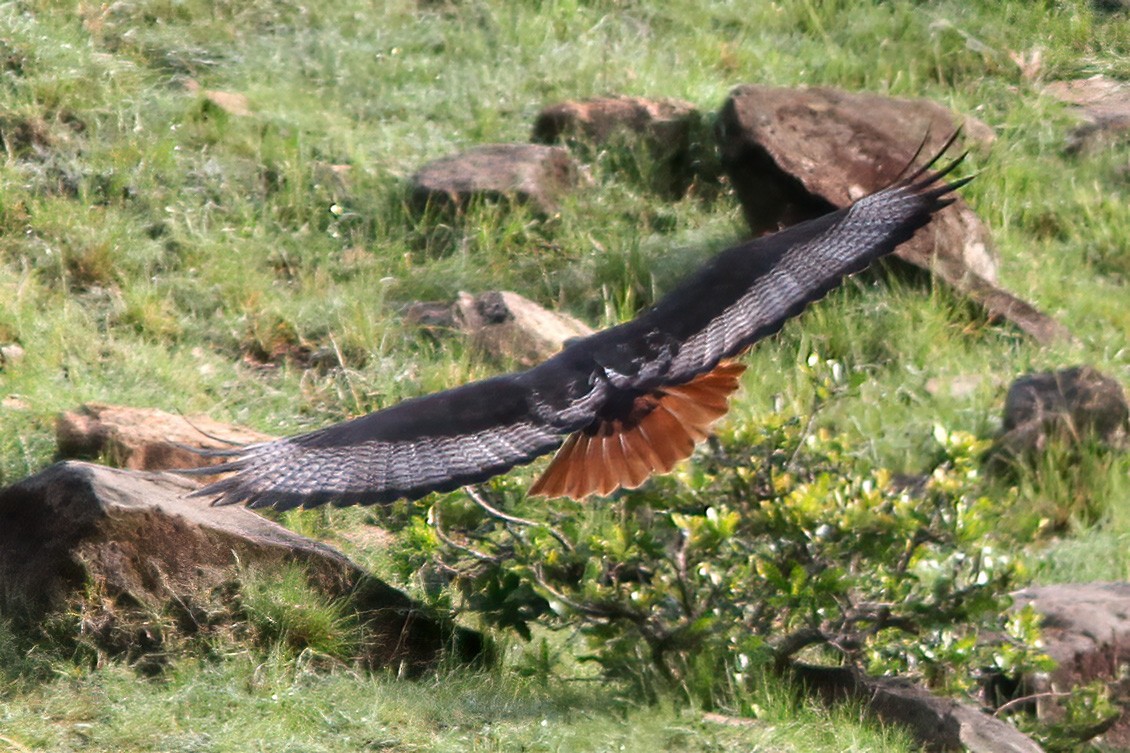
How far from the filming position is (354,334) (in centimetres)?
745

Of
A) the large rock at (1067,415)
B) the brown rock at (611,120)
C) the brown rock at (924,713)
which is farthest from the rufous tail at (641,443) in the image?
the brown rock at (611,120)

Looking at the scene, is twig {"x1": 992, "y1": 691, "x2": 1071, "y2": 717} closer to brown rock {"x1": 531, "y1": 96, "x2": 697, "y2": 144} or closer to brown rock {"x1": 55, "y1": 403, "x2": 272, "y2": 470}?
brown rock {"x1": 55, "y1": 403, "x2": 272, "y2": 470}

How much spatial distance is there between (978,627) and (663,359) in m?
1.40

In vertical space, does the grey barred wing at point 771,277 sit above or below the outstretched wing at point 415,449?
above

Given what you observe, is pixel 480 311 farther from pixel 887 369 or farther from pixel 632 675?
pixel 632 675

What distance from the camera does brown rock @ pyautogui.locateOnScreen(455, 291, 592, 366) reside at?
7.05 meters

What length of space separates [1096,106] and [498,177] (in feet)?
13.5

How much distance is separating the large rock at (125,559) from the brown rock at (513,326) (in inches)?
89.2

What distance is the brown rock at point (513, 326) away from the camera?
23.1 feet

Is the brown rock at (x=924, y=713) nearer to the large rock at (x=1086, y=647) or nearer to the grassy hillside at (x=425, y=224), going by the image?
the grassy hillside at (x=425, y=224)

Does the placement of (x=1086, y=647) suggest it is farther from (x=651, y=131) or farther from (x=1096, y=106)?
(x=1096, y=106)

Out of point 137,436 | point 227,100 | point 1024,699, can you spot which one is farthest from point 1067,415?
point 227,100

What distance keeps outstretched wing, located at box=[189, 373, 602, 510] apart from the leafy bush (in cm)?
52

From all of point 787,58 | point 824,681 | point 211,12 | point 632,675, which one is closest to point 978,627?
point 824,681
